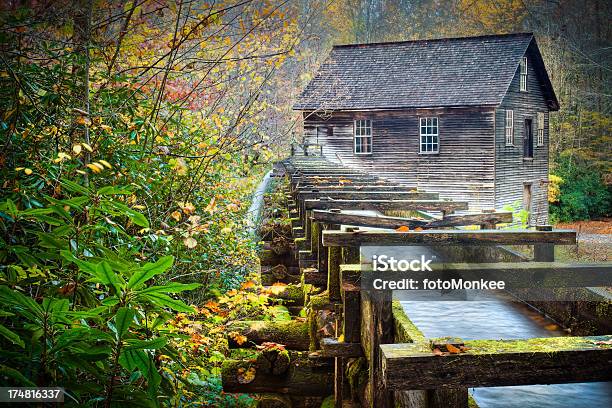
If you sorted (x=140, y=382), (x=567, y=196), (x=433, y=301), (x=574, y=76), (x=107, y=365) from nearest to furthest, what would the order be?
1. (x=107, y=365)
2. (x=140, y=382)
3. (x=433, y=301)
4. (x=567, y=196)
5. (x=574, y=76)

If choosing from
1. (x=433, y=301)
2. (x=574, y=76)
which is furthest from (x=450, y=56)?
(x=433, y=301)

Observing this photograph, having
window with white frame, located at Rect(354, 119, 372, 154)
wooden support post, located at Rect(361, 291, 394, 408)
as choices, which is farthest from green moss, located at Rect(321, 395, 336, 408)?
window with white frame, located at Rect(354, 119, 372, 154)

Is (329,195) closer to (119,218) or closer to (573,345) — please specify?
(119,218)

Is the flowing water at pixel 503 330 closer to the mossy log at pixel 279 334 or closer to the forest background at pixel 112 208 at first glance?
the mossy log at pixel 279 334

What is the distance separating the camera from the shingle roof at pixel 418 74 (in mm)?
26312

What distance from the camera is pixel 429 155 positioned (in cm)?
2739

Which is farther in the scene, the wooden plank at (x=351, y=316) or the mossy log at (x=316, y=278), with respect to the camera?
the mossy log at (x=316, y=278)

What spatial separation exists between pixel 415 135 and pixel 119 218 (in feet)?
78.7

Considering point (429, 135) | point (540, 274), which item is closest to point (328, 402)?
point (540, 274)

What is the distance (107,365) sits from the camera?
256 cm

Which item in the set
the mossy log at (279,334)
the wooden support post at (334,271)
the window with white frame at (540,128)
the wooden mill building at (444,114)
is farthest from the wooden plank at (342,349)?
the window with white frame at (540,128)

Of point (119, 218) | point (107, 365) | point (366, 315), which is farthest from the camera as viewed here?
point (119, 218)

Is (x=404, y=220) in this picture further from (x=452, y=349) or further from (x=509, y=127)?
(x=509, y=127)

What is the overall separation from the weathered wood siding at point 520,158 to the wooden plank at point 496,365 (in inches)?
982
